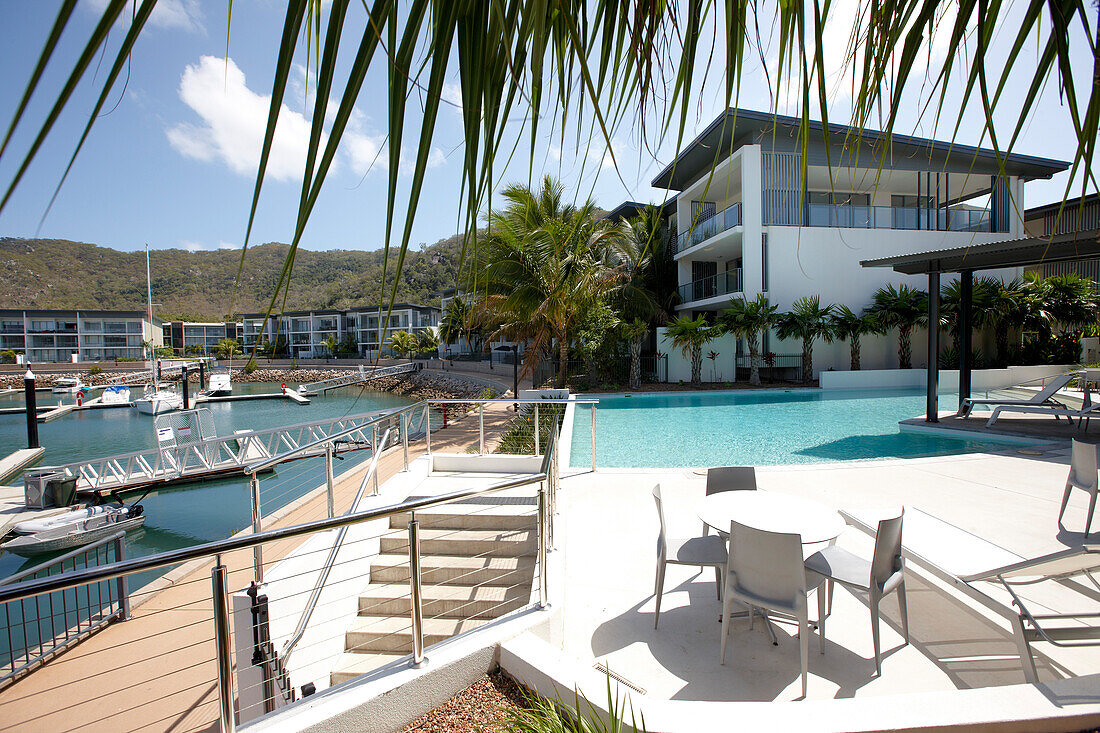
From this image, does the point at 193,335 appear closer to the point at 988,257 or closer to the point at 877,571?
the point at 988,257

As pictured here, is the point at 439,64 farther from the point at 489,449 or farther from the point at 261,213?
the point at 489,449

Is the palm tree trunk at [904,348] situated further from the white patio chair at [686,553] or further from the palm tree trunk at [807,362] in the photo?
the white patio chair at [686,553]

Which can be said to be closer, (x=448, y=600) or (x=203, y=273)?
(x=448, y=600)

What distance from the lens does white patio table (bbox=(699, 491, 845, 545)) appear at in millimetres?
2961

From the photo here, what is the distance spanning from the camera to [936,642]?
282 centimetres

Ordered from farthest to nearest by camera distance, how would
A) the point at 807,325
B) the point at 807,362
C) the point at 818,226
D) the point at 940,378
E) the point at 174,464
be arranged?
1. the point at 818,226
2. the point at 807,362
3. the point at 807,325
4. the point at 940,378
5. the point at 174,464

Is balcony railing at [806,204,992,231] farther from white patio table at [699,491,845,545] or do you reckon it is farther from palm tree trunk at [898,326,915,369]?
white patio table at [699,491,845,545]

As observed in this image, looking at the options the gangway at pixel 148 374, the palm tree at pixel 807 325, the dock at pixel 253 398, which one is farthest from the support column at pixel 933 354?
the gangway at pixel 148 374

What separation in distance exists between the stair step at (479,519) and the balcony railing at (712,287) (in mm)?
16075

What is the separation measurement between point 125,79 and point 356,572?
4.76m

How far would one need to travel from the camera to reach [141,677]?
4.51 meters

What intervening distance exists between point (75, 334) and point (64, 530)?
219 feet

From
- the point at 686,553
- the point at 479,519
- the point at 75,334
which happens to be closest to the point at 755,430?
the point at 479,519

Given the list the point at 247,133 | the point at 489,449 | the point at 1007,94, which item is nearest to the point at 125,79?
the point at 247,133
